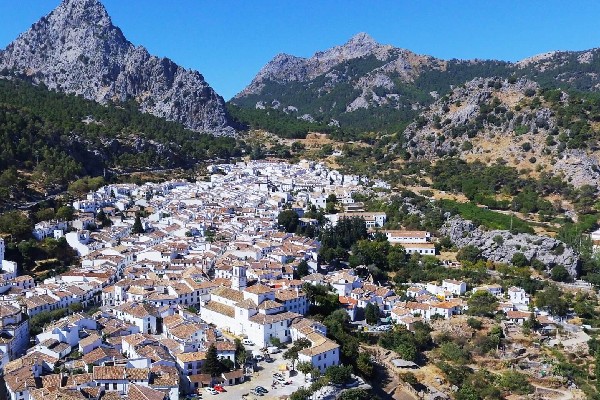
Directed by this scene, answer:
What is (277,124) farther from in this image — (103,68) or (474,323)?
(474,323)

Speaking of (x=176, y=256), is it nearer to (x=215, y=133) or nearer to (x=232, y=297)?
(x=232, y=297)

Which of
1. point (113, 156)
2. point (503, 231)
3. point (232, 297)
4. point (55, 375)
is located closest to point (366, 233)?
point (503, 231)

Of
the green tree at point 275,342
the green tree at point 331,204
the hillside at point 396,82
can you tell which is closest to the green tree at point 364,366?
the green tree at point 275,342

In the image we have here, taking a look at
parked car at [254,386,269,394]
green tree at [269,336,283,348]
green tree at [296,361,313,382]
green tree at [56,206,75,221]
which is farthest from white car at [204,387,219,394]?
green tree at [56,206,75,221]

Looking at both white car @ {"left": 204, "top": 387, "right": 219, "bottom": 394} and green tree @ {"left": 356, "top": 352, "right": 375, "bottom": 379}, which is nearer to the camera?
white car @ {"left": 204, "top": 387, "right": 219, "bottom": 394}

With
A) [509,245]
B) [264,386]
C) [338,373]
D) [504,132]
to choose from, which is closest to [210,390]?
[264,386]

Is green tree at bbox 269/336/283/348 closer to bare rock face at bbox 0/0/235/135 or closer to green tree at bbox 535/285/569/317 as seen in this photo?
green tree at bbox 535/285/569/317
